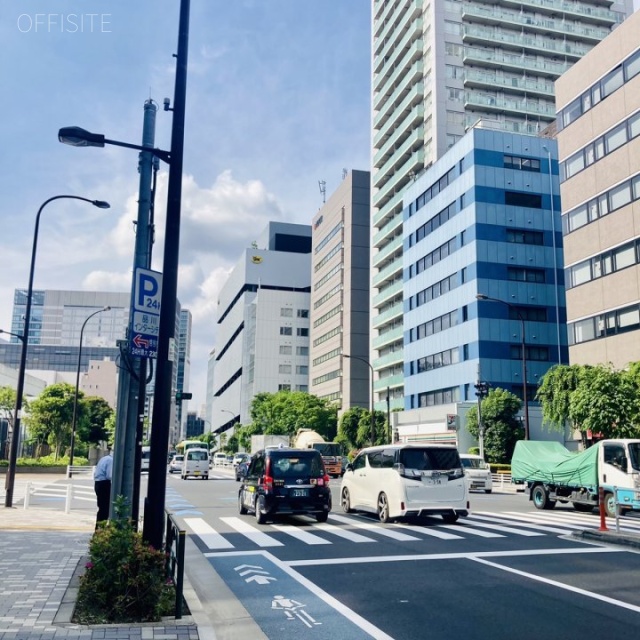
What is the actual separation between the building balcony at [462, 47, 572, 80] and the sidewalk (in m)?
70.3

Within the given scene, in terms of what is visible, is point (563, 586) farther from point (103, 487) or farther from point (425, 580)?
point (103, 487)

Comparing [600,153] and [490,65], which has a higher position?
[490,65]

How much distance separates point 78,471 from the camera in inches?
1970

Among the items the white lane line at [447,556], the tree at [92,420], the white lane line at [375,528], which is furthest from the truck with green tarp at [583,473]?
A: the tree at [92,420]

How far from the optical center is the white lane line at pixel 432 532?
543 inches

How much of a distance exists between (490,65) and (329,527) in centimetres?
6866

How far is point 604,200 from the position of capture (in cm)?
4175

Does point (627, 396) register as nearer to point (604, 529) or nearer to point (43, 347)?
point (604, 529)

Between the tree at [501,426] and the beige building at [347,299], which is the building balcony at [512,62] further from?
the tree at [501,426]

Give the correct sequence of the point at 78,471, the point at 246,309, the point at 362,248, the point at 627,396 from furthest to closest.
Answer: the point at 246,309 → the point at 362,248 → the point at 78,471 → the point at 627,396

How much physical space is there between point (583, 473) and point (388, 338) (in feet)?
186

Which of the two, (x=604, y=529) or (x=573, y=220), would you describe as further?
(x=573, y=220)

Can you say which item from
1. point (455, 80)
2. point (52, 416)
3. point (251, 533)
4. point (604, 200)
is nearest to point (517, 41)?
point (455, 80)

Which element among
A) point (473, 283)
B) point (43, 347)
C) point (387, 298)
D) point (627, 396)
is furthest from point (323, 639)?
Result: point (43, 347)
